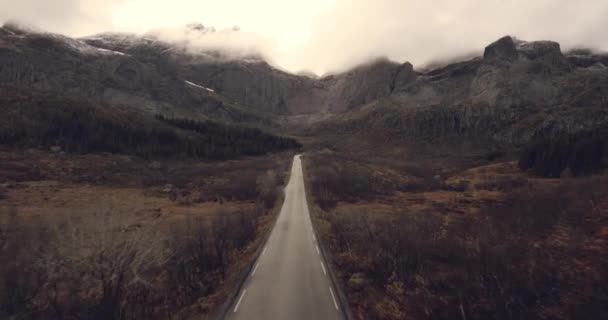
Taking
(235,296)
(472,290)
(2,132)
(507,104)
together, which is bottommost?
(235,296)

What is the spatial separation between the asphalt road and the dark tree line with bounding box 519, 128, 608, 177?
220ft

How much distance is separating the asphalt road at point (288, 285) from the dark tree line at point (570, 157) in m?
67.0

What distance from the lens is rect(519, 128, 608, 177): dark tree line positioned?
64.4m

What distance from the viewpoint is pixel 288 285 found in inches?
593

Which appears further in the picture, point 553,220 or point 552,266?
point 553,220

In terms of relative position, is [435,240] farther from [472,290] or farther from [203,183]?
[203,183]

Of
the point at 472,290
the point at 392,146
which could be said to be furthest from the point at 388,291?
the point at 392,146

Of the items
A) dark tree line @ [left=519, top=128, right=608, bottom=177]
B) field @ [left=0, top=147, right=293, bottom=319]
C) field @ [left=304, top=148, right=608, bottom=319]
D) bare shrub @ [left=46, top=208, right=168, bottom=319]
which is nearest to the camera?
bare shrub @ [left=46, top=208, right=168, bottom=319]

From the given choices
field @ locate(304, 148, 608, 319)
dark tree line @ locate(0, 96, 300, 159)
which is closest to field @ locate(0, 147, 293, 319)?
field @ locate(304, 148, 608, 319)

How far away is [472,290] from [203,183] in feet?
162

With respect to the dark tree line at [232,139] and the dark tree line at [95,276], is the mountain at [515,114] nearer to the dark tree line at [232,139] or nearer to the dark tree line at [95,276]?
the dark tree line at [232,139]

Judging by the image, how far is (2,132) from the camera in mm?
73625

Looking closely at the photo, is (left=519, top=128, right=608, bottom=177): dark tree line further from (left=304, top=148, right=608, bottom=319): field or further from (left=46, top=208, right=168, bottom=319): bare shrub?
(left=46, top=208, right=168, bottom=319): bare shrub

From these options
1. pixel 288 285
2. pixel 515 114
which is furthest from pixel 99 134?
pixel 515 114
